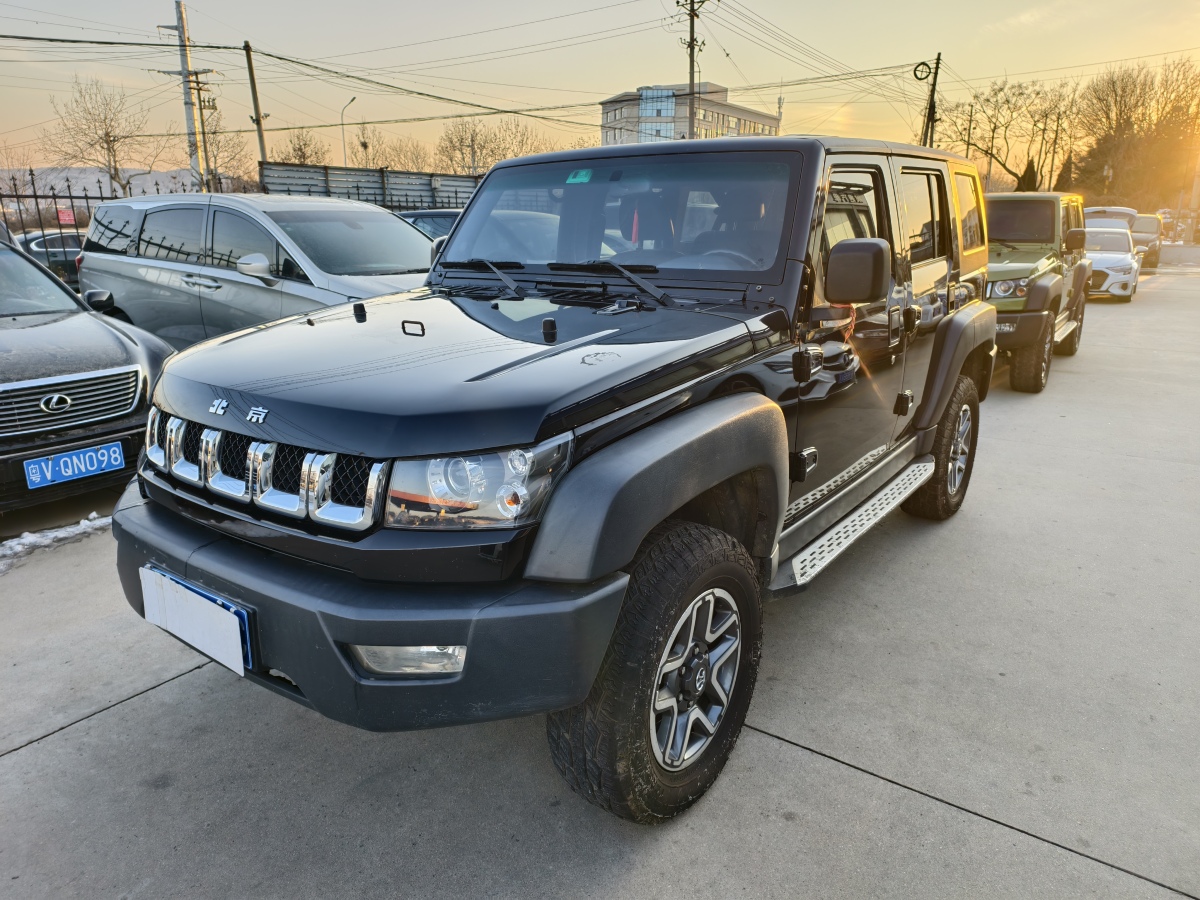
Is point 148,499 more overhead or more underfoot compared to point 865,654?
more overhead

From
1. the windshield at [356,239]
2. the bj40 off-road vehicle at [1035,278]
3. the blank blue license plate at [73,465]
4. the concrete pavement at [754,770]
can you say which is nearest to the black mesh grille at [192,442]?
the concrete pavement at [754,770]

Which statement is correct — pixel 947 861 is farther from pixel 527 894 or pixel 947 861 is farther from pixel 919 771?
pixel 527 894

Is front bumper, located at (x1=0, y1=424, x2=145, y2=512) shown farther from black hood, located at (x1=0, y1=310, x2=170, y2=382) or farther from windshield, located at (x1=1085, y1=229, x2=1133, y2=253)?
windshield, located at (x1=1085, y1=229, x2=1133, y2=253)

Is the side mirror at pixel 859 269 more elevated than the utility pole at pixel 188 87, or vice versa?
the utility pole at pixel 188 87

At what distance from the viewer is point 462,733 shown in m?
2.60

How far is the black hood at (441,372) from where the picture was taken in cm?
171

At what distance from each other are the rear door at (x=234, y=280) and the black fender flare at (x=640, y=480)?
486cm

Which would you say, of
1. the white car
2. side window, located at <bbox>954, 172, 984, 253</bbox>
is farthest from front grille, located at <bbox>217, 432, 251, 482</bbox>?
the white car

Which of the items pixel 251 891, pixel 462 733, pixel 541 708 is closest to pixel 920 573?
pixel 462 733

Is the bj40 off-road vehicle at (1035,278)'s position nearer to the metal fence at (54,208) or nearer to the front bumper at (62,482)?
the front bumper at (62,482)

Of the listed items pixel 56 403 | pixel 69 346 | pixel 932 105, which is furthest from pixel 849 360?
pixel 932 105

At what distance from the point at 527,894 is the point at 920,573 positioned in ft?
8.36

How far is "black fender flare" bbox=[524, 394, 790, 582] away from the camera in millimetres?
1694

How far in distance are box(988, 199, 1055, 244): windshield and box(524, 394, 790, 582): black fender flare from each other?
773cm
